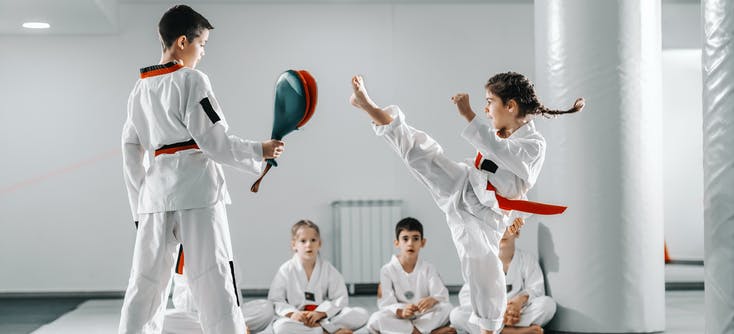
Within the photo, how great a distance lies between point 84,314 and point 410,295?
8.19 feet

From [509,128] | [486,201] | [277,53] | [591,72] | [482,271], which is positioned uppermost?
[277,53]

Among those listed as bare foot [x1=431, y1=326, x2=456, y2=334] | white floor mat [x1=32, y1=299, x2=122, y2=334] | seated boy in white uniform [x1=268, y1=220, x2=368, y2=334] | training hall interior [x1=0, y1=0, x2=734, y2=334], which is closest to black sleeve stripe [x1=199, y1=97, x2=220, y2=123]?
seated boy in white uniform [x1=268, y1=220, x2=368, y2=334]

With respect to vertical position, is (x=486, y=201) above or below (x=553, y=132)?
below

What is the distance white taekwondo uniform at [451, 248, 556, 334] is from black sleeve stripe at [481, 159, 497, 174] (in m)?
1.51

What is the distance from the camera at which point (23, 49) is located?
22.3 feet

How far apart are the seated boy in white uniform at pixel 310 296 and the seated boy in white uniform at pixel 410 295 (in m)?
0.19

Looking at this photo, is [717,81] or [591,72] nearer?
[717,81]

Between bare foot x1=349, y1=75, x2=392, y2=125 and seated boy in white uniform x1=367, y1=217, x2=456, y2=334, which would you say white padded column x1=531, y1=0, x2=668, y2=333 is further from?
bare foot x1=349, y1=75, x2=392, y2=125

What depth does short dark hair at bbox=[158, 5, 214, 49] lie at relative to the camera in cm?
304

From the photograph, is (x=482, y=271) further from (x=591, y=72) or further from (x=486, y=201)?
(x=591, y=72)

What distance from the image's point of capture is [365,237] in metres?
6.81

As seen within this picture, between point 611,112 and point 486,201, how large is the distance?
1.78m

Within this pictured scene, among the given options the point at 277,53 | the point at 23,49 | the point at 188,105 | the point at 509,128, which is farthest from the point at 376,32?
the point at 188,105

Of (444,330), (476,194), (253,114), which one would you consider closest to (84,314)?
(253,114)
